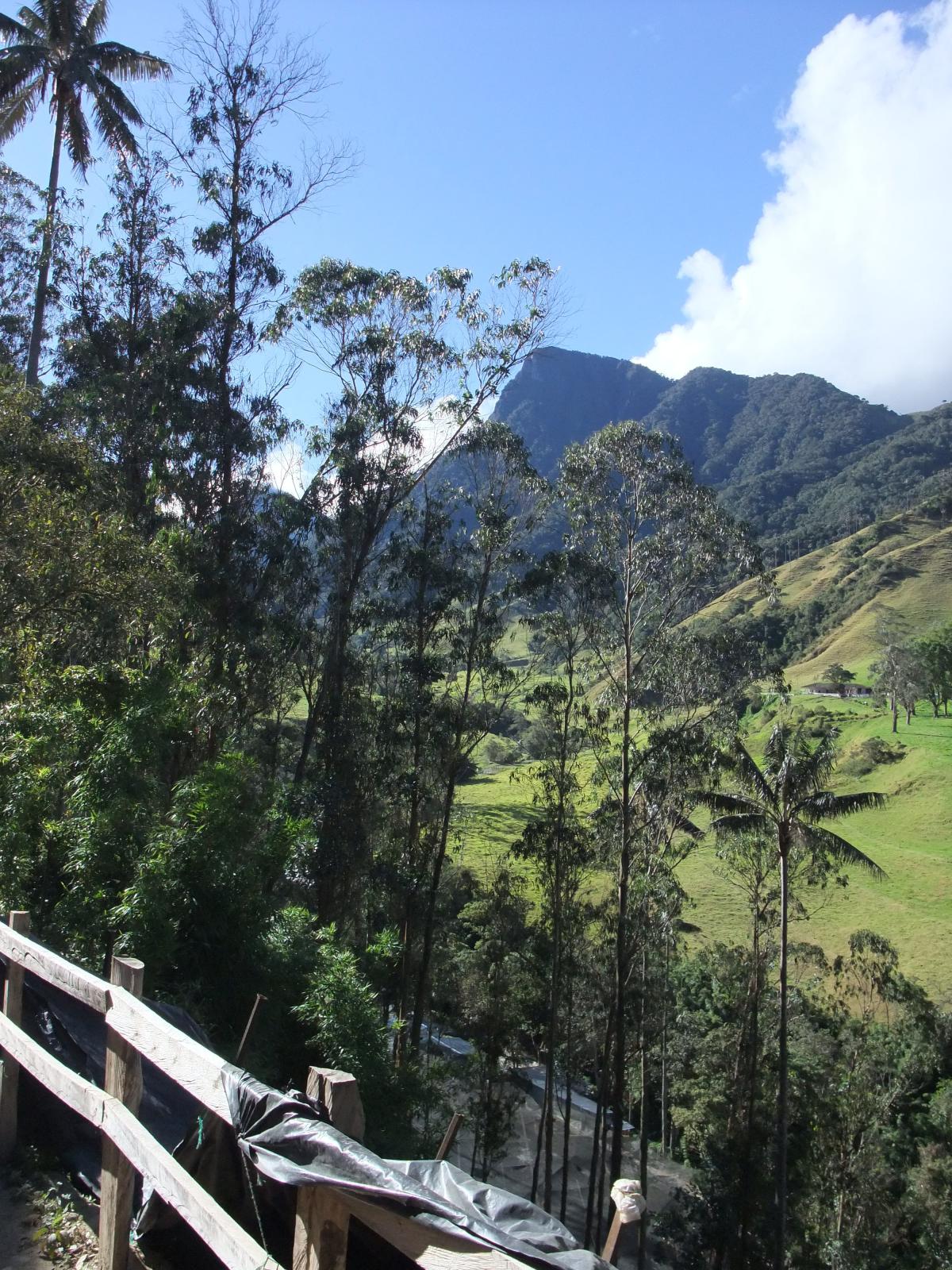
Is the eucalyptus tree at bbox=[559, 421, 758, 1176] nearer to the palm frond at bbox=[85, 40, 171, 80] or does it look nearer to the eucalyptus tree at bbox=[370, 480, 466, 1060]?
the eucalyptus tree at bbox=[370, 480, 466, 1060]

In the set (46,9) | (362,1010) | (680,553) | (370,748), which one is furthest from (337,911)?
(46,9)

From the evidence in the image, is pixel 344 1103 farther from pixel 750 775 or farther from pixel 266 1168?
pixel 750 775

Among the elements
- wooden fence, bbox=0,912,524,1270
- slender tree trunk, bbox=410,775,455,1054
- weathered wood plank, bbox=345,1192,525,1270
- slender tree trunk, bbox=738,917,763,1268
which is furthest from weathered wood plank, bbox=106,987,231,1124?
slender tree trunk, bbox=738,917,763,1268

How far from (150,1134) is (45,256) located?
20.8 meters

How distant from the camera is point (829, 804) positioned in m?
20.2

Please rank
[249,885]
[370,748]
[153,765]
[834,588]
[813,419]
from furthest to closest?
1. [813,419]
2. [834,588]
3. [370,748]
4. [153,765]
5. [249,885]

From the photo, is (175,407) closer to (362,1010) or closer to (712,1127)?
(362,1010)

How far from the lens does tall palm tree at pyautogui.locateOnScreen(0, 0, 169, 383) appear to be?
66.3 feet

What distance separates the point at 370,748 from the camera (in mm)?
22234

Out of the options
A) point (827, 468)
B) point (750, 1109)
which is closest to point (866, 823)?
point (750, 1109)

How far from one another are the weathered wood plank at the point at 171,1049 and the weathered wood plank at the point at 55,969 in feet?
0.44

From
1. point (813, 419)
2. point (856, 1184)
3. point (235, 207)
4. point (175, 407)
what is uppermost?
point (813, 419)

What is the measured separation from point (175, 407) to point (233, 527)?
107 inches

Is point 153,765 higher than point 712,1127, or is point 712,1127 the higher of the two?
point 153,765
